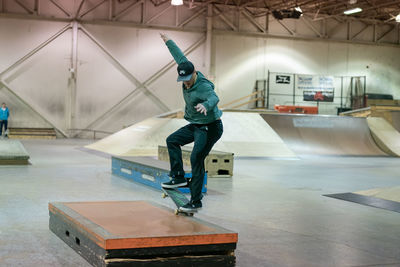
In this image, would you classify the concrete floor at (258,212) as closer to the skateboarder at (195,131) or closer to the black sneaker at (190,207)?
the black sneaker at (190,207)

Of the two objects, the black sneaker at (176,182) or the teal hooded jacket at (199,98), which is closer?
the teal hooded jacket at (199,98)

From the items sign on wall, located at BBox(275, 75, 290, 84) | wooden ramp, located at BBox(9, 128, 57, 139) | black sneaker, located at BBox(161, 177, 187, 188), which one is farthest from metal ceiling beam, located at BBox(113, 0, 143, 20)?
black sneaker, located at BBox(161, 177, 187, 188)

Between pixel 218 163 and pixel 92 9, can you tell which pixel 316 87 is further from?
pixel 218 163

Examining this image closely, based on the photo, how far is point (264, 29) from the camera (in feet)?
102

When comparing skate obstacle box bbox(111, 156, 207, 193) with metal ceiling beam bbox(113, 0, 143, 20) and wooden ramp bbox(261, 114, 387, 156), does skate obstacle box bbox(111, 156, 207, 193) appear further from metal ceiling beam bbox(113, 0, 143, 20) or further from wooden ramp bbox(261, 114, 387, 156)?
metal ceiling beam bbox(113, 0, 143, 20)

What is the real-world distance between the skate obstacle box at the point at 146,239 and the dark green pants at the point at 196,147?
483 mm

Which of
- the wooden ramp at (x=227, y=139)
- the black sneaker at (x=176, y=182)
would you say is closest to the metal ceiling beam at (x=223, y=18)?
the wooden ramp at (x=227, y=139)

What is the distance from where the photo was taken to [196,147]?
526 centimetres

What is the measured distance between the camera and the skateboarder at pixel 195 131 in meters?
5.17

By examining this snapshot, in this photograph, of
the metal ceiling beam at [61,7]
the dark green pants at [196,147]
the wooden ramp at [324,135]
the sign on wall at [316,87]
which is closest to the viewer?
the dark green pants at [196,147]

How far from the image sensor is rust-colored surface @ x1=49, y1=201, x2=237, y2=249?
13.0 ft

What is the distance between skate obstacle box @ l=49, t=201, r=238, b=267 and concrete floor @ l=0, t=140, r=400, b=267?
0.26 metres

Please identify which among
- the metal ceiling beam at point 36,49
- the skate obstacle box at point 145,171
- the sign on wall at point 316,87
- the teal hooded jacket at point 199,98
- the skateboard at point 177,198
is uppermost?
the metal ceiling beam at point 36,49

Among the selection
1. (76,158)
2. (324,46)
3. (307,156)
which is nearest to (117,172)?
(76,158)
